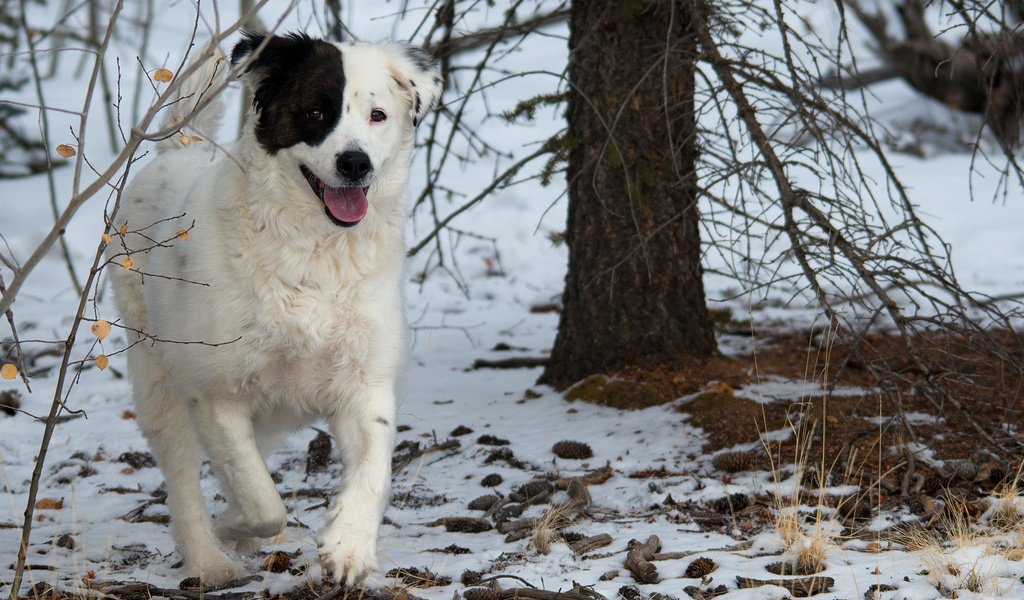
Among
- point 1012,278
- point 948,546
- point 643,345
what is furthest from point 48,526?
point 1012,278

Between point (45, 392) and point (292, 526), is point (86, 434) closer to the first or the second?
point (45, 392)

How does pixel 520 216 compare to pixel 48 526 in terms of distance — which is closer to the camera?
pixel 48 526

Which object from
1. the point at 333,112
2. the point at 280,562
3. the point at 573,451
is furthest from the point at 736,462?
the point at 333,112

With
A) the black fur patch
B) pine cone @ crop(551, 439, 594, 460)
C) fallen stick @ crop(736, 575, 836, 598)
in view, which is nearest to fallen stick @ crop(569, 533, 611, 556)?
fallen stick @ crop(736, 575, 836, 598)

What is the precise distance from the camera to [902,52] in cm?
1324

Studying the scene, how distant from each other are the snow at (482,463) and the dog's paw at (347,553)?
→ 20cm

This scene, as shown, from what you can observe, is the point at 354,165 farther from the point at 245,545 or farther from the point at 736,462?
the point at 736,462

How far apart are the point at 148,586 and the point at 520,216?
7439 millimetres

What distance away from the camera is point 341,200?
3.53 meters

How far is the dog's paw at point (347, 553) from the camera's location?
3.02m

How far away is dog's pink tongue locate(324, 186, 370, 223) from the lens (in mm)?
3507

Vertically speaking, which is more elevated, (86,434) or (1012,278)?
(1012,278)

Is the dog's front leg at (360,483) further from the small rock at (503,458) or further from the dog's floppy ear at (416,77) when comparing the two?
the small rock at (503,458)

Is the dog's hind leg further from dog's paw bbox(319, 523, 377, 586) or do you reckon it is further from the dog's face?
the dog's face
